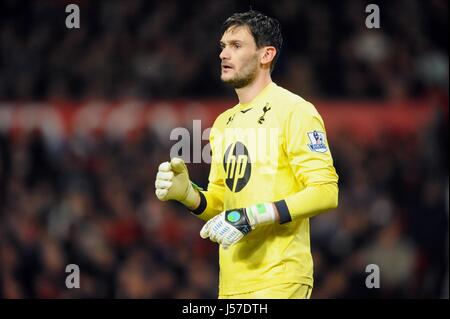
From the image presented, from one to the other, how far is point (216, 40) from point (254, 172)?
637 centimetres

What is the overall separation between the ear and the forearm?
87cm

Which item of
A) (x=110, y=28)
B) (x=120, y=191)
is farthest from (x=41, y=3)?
(x=120, y=191)

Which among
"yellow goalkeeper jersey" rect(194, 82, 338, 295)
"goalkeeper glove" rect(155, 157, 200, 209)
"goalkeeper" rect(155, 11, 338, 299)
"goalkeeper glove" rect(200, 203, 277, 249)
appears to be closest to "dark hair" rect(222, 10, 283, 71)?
"goalkeeper" rect(155, 11, 338, 299)

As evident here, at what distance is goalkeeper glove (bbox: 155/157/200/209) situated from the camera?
584cm

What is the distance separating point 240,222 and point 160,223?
17.3ft

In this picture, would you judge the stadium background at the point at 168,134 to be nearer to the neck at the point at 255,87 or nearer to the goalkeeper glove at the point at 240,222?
the neck at the point at 255,87

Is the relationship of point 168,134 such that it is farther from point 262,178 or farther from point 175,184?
point 262,178

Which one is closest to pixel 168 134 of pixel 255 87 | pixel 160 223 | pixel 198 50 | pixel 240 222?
pixel 160 223

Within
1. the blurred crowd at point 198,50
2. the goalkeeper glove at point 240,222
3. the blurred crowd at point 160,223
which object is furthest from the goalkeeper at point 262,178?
the blurred crowd at point 198,50

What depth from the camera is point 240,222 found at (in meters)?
5.43

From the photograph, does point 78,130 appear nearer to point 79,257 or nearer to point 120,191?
point 120,191

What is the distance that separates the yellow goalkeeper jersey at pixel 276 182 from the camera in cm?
552

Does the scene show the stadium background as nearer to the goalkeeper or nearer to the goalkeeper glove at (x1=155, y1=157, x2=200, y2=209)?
the goalkeeper glove at (x1=155, y1=157, x2=200, y2=209)

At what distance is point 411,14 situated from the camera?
12.3 m
